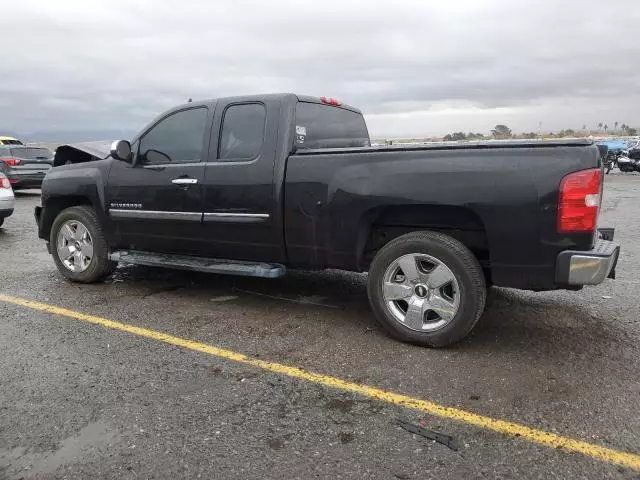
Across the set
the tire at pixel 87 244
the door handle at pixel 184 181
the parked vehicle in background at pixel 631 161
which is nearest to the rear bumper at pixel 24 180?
the tire at pixel 87 244

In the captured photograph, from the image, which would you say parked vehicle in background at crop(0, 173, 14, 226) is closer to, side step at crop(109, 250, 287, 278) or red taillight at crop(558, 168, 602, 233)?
side step at crop(109, 250, 287, 278)

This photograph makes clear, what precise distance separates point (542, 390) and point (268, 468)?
1.75m

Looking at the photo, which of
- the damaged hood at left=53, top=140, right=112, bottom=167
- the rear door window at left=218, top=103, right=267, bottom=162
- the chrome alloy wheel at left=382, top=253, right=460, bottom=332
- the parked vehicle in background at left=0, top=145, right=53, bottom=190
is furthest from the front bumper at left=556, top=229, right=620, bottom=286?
the parked vehicle in background at left=0, top=145, right=53, bottom=190

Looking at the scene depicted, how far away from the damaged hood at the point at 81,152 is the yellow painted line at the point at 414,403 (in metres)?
2.09

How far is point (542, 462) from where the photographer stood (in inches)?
104

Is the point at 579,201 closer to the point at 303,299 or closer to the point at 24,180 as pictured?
the point at 303,299

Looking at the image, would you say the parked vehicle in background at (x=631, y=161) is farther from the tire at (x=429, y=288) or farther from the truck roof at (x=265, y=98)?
the tire at (x=429, y=288)

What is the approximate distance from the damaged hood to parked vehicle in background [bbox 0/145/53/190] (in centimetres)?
1073

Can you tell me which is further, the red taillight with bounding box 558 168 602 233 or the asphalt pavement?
the red taillight with bounding box 558 168 602 233

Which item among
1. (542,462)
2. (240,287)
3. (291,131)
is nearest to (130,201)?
(240,287)

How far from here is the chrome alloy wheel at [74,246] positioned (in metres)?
5.96

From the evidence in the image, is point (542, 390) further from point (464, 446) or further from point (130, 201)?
Result: point (130, 201)

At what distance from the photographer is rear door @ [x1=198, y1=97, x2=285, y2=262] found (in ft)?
15.2

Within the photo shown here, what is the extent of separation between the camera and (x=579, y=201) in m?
3.53
